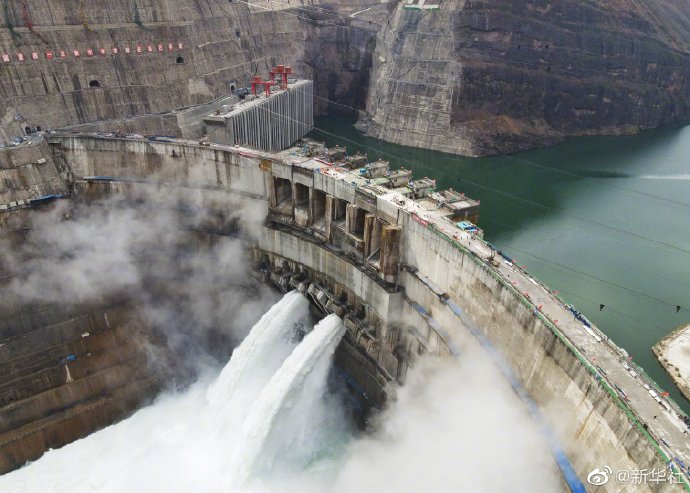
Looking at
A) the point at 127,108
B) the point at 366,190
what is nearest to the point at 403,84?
the point at 127,108

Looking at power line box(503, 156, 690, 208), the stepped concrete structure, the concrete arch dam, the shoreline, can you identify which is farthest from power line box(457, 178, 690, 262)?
the concrete arch dam

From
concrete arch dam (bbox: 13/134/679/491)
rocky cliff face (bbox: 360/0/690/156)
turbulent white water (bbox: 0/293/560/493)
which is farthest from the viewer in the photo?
rocky cliff face (bbox: 360/0/690/156)

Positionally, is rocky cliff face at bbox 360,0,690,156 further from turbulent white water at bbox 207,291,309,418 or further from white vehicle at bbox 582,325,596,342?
white vehicle at bbox 582,325,596,342

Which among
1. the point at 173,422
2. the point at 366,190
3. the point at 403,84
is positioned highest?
the point at 366,190

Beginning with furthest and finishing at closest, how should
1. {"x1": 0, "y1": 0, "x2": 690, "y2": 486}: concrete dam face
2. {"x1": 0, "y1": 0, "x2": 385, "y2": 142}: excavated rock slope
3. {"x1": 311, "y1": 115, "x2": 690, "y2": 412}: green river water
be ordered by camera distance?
{"x1": 0, "y1": 0, "x2": 385, "y2": 142}: excavated rock slope, {"x1": 311, "y1": 115, "x2": 690, "y2": 412}: green river water, {"x1": 0, "y1": 0, "x2": 690, "y2": 486}: concrete dam face

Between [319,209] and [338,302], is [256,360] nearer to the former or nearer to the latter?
[338,302]

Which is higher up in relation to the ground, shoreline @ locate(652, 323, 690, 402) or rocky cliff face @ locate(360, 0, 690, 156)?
rocky cliff face @ locate(360, 0, 690, 156)

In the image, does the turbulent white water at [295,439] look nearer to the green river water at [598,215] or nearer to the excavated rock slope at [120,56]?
the green river water at [598,215]

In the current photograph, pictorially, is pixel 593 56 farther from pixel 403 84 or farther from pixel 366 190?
pixel 366 190
